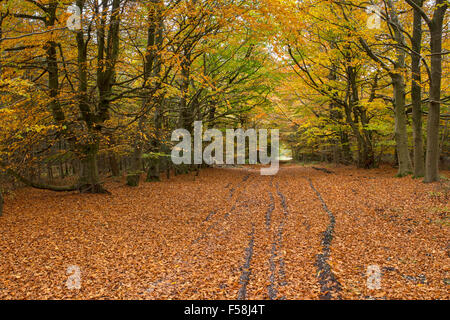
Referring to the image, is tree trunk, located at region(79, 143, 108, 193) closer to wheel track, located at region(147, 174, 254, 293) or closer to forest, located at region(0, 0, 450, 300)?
forest, located at region(0, 0, 450, 300)

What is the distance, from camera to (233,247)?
6117 mm

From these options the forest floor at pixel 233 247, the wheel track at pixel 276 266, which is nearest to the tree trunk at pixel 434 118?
the forest floor at pixel 233 247

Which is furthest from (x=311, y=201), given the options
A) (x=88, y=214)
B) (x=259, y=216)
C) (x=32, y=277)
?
(x=32, y=277)

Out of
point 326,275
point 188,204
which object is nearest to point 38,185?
point 188,204

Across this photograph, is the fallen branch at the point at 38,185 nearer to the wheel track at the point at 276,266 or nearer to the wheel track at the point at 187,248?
the wheel track at the point at 187,248

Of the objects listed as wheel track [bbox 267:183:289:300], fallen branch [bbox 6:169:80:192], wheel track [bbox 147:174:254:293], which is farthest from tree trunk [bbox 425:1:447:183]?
fallen branch [bbox 6:169:80:192]

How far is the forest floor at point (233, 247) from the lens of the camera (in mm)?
4344

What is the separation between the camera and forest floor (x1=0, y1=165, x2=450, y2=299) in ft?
14.3

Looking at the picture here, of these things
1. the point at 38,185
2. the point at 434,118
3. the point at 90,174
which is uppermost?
the point at 434,118

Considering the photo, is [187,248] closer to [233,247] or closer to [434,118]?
[233,247]

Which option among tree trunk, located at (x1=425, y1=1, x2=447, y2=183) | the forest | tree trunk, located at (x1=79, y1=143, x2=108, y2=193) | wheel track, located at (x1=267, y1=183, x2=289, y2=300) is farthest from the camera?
tree trunk, located at (x1=79, y1=143, x2=108, y2=193)
